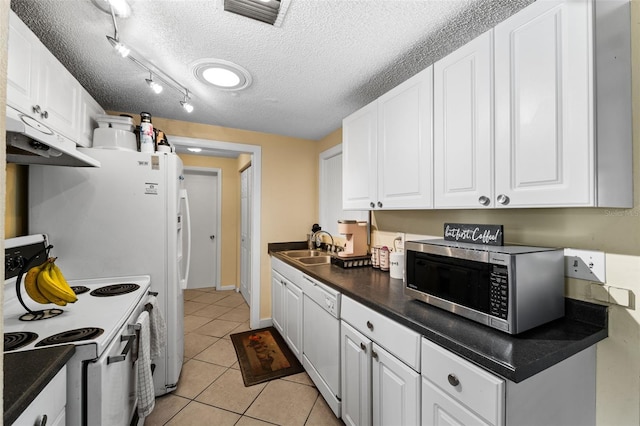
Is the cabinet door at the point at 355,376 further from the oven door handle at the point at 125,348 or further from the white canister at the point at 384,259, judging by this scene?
the oven door handle at the point at 125,348

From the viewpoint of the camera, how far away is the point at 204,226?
4.54m

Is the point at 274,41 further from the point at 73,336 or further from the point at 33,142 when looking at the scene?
the point at 73,336

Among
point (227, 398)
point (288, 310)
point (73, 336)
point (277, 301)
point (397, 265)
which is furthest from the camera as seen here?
point (277, 301)

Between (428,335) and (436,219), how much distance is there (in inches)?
38.0

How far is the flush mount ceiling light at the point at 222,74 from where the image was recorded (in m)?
1.71

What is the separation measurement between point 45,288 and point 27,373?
1.89 ft

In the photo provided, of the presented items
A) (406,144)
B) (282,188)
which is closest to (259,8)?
(406,144)

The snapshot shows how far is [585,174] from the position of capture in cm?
90

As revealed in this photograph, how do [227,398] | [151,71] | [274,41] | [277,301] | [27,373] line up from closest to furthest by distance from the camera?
[27,373] → [274,41] → [151,71] → [227,398] → [277,301]

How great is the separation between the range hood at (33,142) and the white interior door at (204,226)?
2.97 metres

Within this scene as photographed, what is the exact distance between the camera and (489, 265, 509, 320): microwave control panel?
0.99 meters

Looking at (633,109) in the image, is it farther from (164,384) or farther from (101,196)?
(164,384)

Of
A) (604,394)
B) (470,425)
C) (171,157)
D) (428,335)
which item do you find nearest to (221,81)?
(171,157)

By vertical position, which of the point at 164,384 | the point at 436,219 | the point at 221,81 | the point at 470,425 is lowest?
the point at 164,384
